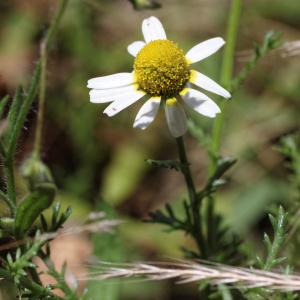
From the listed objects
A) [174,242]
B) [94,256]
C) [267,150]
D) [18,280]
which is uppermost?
[18,280]

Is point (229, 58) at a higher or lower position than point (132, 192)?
higher

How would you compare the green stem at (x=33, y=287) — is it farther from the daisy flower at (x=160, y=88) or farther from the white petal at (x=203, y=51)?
the white petal at (x=203, y=51)

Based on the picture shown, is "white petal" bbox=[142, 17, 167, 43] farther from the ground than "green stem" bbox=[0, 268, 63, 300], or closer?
farther from the ground

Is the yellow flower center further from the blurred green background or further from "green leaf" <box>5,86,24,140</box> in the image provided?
the blurred green background

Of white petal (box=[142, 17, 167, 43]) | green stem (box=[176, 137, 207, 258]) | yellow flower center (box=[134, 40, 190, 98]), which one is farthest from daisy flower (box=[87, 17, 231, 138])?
white petal (box=[142, 17, 167, 43])

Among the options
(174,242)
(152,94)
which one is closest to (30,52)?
(174,242)

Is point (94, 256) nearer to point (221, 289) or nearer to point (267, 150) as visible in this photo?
point (221, 289)

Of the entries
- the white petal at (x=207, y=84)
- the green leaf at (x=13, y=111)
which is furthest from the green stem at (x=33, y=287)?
the white petal at (x=207, y=84)
